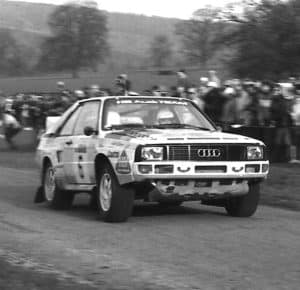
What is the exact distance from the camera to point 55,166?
432 inches

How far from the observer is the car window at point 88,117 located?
33.8 ft

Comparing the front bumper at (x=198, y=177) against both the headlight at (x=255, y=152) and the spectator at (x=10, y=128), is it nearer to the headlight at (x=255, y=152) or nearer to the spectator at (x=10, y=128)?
the headlight at (x=255, y=152)

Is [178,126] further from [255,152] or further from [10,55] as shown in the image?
[10,55]

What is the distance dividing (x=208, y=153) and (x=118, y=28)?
435 ft

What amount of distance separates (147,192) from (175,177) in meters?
0.53

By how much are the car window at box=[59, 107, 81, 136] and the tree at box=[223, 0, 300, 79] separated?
2003cm

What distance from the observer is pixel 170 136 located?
9.20m

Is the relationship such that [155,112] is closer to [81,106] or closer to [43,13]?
[81,106]

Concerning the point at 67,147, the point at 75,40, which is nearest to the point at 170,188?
the point at 67,147

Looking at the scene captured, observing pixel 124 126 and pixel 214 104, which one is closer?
pixel 124 126

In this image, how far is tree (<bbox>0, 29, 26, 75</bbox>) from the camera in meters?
122

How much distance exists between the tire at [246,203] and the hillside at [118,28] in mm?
112841

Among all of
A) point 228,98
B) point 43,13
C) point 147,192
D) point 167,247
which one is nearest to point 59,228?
point 147,192

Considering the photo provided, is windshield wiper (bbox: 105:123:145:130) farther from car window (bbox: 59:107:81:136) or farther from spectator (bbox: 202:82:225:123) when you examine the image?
spectator (bbox: 202:82:225:123)
